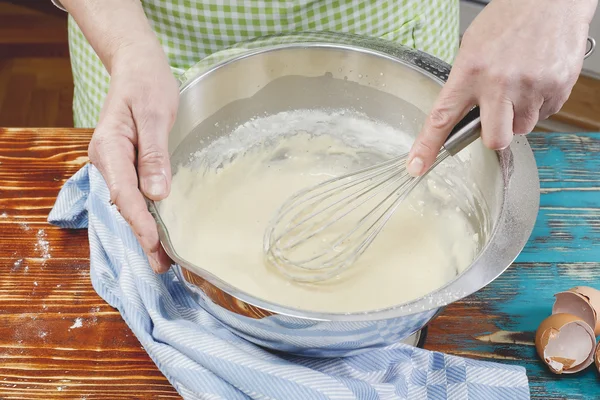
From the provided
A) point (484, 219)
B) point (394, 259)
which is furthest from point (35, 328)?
point (484, 219)

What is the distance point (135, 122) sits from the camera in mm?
704

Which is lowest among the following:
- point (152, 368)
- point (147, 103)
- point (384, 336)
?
point (152, 368)

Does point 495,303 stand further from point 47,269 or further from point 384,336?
point 47,269

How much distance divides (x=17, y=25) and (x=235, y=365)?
6.10 feet

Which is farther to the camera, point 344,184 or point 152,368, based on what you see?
point 344,184

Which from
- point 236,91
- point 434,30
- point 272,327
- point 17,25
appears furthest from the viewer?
point 17,25

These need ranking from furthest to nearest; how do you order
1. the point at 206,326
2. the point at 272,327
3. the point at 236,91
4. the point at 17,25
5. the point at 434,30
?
the point at 17,25
the point at 434,30
the point at 236,91
the point at 206,326
the point at 272,327

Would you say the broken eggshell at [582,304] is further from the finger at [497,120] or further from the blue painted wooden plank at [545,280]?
the finger at [497,120]

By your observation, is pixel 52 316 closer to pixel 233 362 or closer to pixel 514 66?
pixel 233 362

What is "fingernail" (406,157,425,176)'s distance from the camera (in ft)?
2.27

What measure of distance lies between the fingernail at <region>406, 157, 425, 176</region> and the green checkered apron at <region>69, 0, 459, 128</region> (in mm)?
334

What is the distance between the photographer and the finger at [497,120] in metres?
0.63

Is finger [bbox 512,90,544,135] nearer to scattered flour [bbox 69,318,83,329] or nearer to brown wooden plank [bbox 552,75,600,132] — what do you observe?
scattered flour [bbox 69,318,83,329]

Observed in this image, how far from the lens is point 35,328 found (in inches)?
30.7
